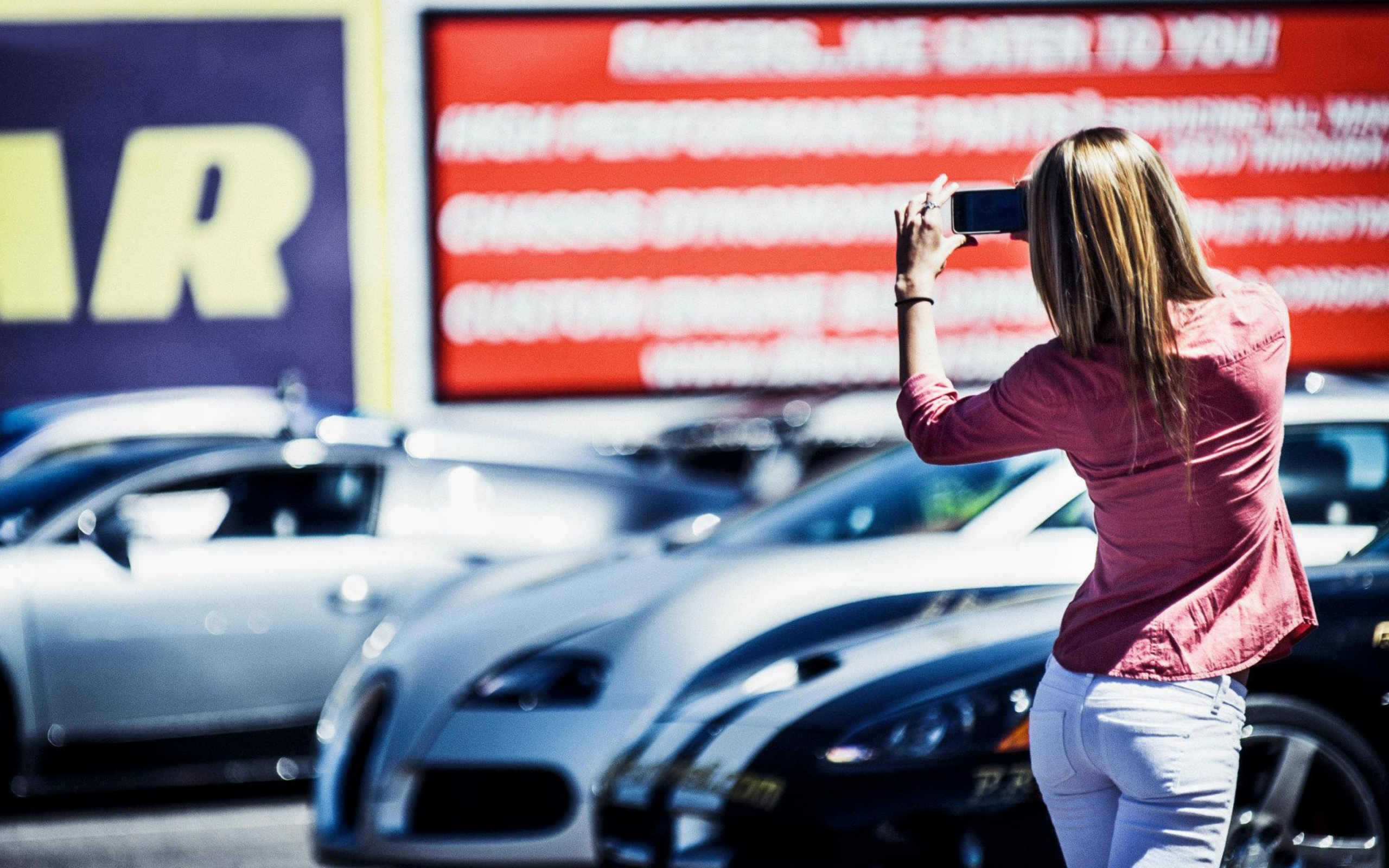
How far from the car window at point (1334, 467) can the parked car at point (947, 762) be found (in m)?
0.47

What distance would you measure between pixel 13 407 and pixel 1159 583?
9631 mm

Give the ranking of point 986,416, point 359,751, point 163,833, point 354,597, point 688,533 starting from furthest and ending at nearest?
point 354,597
point 163,833
point 688,533
point 359,751
point 986,416

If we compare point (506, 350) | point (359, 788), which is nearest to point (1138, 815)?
point (359, 788)

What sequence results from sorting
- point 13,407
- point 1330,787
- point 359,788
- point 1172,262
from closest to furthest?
point 1172,262 < point 1330,787 < point 359,788 < point 13,407

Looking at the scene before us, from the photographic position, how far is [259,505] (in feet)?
18.8

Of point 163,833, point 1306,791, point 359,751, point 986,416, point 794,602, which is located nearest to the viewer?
point 986,416

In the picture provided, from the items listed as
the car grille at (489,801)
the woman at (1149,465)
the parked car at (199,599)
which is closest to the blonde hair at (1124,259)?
the woman at (1149,465)

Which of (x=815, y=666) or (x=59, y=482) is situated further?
(x=59, y=482)

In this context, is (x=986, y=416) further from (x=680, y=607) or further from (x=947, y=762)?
(x=680, y=607)

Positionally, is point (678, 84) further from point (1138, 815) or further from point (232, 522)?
point (1138, 815)

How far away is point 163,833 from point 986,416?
3.89 meters

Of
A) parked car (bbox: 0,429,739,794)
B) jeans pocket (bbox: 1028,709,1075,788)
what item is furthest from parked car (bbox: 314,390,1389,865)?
jeans pocket (bbox: 1028,709,1075,788)

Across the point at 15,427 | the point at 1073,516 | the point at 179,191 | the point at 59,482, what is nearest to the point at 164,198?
the point at 179,191

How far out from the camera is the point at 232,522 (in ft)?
18.5
